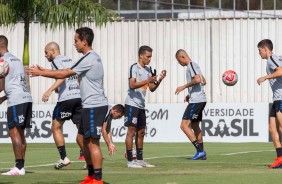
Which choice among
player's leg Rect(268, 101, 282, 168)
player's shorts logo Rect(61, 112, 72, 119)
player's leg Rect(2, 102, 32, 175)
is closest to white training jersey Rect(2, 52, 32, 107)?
player's leg Rect(2, 102, 32, 175)

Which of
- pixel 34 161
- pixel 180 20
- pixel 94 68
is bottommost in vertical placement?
pixel 34 161

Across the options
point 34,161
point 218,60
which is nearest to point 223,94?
point 218,60

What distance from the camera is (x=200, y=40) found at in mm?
37625

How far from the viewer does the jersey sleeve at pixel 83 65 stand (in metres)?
13.3

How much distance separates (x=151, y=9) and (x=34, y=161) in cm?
2346

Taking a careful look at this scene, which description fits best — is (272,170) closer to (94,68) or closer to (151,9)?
(94,68)

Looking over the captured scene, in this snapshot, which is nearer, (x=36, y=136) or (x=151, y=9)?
(x=36, y=136)

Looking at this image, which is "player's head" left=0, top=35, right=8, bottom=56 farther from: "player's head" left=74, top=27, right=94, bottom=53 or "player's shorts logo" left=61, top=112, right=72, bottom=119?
"player's head" left=74, top=27, right=94, bottom=53

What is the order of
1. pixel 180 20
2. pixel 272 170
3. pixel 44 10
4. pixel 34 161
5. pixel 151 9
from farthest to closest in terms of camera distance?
pixel 151 9 < pixel 180 20 < pixel 44 10 < pixel 34 161 < pixel 272 170

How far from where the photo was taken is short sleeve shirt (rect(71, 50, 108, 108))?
1337cm

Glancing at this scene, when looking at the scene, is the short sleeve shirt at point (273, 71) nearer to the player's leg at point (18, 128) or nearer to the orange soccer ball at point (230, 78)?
the player's leg at point (18, 128)

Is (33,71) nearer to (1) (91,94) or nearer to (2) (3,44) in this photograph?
(1) (91,94)

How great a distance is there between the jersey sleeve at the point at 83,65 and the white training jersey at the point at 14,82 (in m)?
2.71

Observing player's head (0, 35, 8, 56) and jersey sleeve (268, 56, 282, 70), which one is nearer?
player's head (0, 35, 8, 56)
